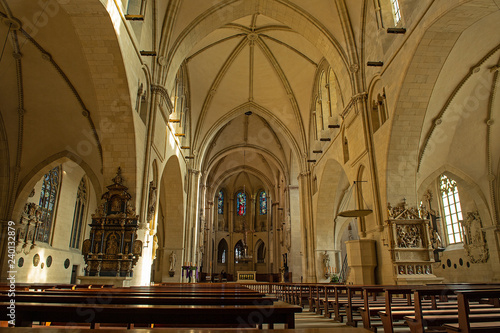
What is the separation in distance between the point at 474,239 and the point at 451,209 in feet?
9.59

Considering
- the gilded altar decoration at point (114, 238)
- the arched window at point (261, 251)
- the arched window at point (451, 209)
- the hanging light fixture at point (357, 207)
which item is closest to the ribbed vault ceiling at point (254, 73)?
the hanging light fixture at point (357, 207)

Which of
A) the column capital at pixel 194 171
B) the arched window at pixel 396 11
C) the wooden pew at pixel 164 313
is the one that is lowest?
the wooden pew at pixel 164 313

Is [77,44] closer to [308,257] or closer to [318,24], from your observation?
[318,24]

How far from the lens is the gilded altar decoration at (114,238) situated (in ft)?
29.2

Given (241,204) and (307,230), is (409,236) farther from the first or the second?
(241,204)

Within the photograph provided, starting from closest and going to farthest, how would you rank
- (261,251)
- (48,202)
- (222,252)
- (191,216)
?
(48,202)
(191,216)
(261,251)
(222,252)

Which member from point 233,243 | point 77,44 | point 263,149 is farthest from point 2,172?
point 233,243

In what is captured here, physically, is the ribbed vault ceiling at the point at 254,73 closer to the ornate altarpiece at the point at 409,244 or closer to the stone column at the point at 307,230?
the stone column at the point at 307,230

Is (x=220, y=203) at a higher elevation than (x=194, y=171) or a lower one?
higher

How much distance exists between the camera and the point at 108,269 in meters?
8.90

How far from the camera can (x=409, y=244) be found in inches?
379

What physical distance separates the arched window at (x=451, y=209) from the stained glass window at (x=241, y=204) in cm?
2281

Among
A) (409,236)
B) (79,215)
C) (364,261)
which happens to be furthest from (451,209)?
(79,215)

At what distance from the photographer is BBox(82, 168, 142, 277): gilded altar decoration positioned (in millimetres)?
8898
